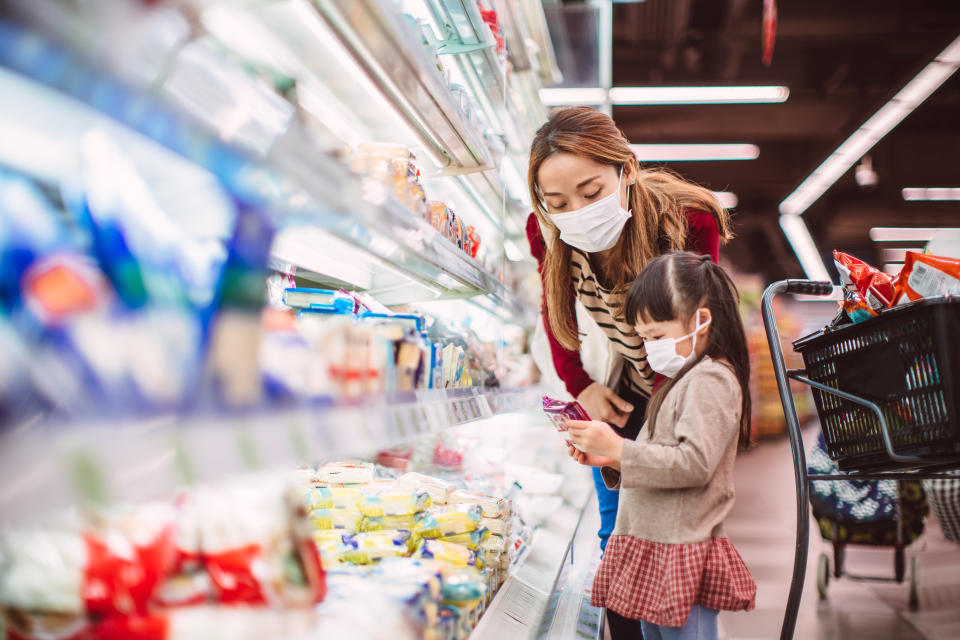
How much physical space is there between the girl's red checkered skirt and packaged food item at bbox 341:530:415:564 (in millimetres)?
477

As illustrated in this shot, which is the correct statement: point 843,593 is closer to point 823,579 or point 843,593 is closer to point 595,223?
point 823,579

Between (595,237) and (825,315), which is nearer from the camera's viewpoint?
(595,237)

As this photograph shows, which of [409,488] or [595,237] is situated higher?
[595,237]

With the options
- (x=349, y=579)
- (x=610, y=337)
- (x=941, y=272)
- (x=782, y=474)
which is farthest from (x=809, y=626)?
(x=782, y=474)

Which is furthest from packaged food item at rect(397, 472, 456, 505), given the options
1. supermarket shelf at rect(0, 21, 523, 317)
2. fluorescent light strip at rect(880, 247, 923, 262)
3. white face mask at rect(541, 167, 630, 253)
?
fluorescent light strip at rect(880, 247, 923, 262)

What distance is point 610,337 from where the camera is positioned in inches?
80.4

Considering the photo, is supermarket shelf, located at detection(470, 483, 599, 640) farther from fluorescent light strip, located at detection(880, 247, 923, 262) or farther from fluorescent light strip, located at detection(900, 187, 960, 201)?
fluorescent light strip, located at detection(880, 247, 923, 262)

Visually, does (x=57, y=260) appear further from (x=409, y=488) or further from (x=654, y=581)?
(x=654, y=581)

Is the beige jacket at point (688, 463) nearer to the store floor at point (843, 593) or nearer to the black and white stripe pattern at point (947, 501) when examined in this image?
the store floor at point (843, 593)

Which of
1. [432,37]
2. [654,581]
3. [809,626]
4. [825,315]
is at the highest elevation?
[825,315]

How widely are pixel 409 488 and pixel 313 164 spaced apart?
985mm

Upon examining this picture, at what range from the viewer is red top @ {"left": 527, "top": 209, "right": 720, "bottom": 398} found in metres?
1.96

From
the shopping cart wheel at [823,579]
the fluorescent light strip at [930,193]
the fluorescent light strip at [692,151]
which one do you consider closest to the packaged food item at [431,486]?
the shopping cart wheel at [823,579]

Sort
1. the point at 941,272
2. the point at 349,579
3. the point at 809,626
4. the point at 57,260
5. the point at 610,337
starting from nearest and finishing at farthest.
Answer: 1. the point at 57,260
2. the point at 349,579
3. the point at 941,272
4. the point at 610,337
5. the point at 809,626
